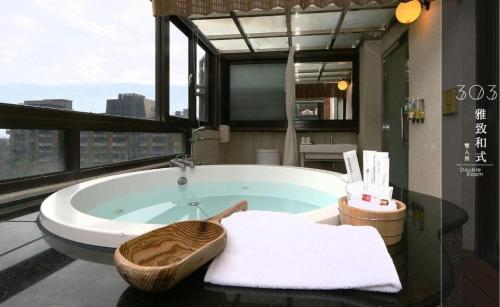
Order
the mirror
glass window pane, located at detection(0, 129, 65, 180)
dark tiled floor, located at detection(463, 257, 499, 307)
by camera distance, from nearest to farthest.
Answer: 1. dark tiled floor, located at detection(463, 257, 499, 307)
2. glass window pane, located at detection(0, 129, 65, 180)
3. the mirror

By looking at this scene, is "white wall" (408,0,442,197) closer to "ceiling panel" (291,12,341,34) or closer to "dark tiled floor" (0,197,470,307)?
"ceiling panel" (291,12,341,34)

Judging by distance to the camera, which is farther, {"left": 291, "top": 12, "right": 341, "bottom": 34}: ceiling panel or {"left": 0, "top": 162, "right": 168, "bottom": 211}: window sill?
{"left": 291, "top": 12, "right": 341, "bottom": 34}: ceiling panel

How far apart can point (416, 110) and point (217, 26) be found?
2.38 metres

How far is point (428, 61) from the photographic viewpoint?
7.13 feet

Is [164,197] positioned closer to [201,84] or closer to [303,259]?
[303,259]

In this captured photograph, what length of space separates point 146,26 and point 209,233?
2.30 meters

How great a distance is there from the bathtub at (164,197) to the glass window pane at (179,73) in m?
0.93

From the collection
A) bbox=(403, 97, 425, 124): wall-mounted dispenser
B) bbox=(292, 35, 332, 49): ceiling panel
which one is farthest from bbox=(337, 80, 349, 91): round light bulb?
bbox=(403, 97, 425, 124): wall-mounted dispenser

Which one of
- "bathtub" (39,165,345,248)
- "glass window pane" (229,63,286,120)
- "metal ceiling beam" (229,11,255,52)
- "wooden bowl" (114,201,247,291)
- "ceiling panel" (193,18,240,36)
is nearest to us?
"wooden bowl" (114,201,247,291)

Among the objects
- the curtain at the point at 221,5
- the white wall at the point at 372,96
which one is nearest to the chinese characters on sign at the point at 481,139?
the curtain at the point at 221,5

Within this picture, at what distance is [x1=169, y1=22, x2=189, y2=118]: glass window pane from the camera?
8.80 ft

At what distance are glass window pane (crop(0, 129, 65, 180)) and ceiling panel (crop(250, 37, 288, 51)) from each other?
2872 mm

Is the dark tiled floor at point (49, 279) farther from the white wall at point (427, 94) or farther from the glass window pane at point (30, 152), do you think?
the white wall at point (427, 94)

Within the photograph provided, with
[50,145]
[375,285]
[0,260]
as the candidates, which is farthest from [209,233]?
[50,145]
